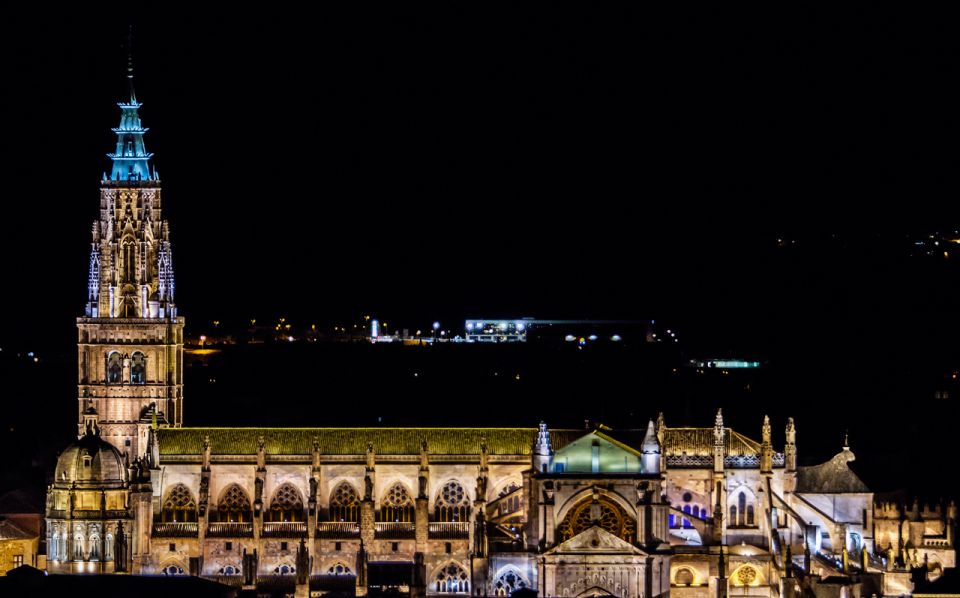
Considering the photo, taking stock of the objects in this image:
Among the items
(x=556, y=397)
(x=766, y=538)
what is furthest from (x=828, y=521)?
(x=556, y=397)

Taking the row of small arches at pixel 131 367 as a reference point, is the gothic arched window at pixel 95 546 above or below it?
below

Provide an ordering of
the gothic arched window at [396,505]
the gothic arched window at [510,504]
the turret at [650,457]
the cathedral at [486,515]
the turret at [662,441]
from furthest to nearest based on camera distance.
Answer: the gothic arched window at [396,505] → the gothic arched window at [510,504] → the turret at [662,441] → the turret at [650,457] → the cathedral at [486,515]

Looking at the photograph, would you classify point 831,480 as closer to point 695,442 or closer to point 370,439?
point 695,442

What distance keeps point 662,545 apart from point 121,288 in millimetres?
30519

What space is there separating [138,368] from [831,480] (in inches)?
1299

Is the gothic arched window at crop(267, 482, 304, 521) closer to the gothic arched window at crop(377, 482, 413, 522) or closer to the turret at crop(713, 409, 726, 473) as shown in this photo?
the gothic arched window at crop(377, 482, 413, 522)

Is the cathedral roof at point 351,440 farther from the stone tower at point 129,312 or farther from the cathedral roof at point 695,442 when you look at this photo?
the stone tower at point 129,312

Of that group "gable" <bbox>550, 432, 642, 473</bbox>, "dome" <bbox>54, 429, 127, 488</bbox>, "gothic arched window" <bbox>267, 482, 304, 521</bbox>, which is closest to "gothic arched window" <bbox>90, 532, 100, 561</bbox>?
"dome" <bbox>54, 429, 127, 488</bbox>

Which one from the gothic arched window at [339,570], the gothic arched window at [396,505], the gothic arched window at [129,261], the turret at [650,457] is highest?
the gothic arched window at [129,261]

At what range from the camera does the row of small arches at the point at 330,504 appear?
3511 inches

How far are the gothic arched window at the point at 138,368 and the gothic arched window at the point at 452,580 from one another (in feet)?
63.6

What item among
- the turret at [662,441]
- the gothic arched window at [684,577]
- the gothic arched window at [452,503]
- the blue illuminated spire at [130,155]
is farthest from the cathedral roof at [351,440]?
the blue illuminated spire at [130,155]

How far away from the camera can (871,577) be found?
264 ft

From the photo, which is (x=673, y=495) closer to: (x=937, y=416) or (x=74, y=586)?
(x=74, y=586)
